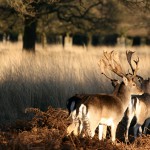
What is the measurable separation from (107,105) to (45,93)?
3.62 m

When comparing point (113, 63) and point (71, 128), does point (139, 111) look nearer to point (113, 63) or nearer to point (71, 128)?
point (113, 63)

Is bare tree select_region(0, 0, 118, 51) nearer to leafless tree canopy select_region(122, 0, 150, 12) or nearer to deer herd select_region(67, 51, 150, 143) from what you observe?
leafless tree canopy select_region(122, 0, 150, 12)

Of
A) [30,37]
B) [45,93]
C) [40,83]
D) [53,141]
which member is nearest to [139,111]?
[45,93]

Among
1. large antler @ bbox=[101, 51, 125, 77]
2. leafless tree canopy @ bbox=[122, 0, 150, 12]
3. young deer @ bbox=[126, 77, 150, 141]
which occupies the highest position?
leafless tree canopy @ bbox=[122, 0, 150, 12]

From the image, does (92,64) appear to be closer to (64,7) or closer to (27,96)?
(27,96)

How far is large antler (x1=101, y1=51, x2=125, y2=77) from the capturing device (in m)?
9.73

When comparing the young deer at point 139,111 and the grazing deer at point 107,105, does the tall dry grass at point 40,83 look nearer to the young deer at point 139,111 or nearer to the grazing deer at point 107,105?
the young deer at point 139,111

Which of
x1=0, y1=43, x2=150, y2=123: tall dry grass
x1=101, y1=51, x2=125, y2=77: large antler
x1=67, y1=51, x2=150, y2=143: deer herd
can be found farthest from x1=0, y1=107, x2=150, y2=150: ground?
x1=0, y1=43, x2=150, y2=123: tall dry grass

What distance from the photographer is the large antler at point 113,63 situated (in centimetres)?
973

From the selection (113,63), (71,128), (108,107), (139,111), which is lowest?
(139,111)

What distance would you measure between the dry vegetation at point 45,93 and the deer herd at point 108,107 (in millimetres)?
328

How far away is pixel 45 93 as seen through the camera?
12.1m

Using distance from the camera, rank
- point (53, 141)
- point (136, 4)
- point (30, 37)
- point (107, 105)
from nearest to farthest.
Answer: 1. point (53, 141)
2. point (107, 105)
3. point (136, 4)
4. point (30, 37)

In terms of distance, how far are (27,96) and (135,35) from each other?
131 feet
